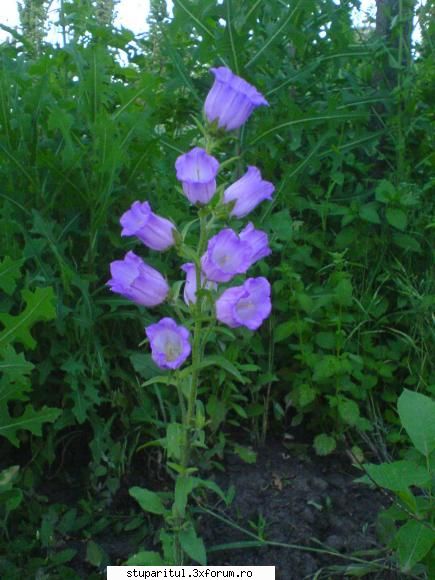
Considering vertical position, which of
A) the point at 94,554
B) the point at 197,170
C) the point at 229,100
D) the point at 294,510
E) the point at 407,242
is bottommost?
the point at 94,554

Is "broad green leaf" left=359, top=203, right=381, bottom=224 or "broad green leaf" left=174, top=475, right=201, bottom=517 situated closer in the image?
"broad green leaf" left=174, top=475, right=201, bottom=517

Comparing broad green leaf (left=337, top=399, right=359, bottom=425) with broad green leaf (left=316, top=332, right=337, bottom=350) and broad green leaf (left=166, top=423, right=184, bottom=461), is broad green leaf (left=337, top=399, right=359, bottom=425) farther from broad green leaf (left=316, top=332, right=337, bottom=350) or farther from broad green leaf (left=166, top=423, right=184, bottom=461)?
broad green leaf (left=166, top=423, right=184, bottom=461)

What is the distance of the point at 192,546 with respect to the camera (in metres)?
1.60

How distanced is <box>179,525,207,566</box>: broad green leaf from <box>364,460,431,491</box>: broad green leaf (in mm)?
373

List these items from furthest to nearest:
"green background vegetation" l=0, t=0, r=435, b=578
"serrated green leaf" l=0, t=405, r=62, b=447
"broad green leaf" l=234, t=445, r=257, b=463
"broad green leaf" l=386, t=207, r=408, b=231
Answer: "broad green leaf" l=386, t=207, r=408, b=231
"broad green leaf" l=234, t=445, r=257, b=463
"green background vegetation" l=0, t=0, r=435, b=578
"serrated green leaf" l=0, t=405, r=62, b=447

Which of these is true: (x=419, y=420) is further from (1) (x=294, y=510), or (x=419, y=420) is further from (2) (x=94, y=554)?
(2) (x=94, y=554)

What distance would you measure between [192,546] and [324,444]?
79cm

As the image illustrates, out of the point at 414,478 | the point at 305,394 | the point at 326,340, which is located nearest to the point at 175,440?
the point at 414,478

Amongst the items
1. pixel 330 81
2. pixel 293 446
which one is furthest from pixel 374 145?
pixel 293 446

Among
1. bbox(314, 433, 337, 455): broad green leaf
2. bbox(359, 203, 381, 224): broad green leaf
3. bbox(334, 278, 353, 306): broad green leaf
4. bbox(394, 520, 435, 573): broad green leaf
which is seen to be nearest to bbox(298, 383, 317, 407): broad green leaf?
bbox(314, 433, 337, 455): broad green leaf

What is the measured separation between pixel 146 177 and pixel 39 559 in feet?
3.67

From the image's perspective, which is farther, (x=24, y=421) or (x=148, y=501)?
(x=24, y=421)

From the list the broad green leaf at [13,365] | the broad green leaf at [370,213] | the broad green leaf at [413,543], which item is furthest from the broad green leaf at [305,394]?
the broad green leaf at [13,365]

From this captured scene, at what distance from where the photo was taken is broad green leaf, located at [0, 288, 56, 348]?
1.87 meters
